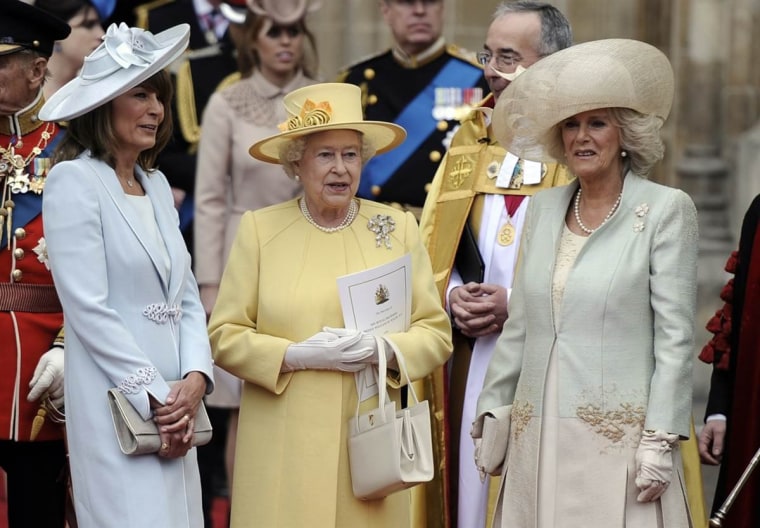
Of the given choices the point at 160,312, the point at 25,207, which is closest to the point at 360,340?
the point at 160,312

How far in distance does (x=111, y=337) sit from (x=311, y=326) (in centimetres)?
85

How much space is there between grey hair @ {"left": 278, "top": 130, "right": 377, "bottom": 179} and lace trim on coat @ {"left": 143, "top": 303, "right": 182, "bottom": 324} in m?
0.83

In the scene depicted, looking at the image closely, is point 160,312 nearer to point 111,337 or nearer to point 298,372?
point 111,337

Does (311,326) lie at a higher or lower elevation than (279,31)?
lower

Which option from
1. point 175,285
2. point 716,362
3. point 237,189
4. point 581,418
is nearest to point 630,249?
point 581,418

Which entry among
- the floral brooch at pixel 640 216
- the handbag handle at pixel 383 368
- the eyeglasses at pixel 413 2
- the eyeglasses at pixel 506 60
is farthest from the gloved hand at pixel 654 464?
the eyeglasses at pixel 413 2

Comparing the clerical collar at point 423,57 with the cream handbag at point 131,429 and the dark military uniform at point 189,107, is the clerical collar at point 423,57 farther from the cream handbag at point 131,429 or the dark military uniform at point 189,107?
the cream handbag at point 131,429

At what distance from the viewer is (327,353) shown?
6148mm

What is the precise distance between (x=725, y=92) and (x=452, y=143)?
170 inches

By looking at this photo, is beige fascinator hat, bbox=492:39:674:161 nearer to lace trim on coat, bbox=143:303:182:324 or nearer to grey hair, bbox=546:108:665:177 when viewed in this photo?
grey hair, bbox=546:108:665:177

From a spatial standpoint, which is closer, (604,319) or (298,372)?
(604,319)

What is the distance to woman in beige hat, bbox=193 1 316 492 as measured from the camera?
347 inches

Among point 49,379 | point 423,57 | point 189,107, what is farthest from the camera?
point 189,107

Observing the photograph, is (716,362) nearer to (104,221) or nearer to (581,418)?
(581,418)
